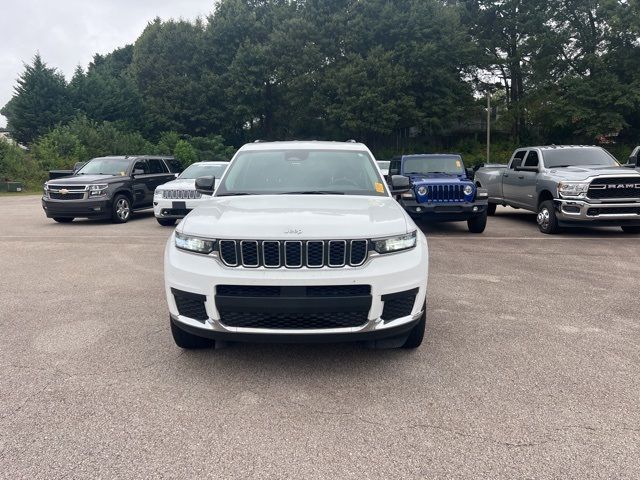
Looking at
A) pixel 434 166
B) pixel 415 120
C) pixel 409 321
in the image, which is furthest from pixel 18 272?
pixel 415 120

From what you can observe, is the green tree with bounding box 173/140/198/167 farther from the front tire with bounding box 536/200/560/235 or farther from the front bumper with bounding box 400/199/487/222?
the front tire with bounding box 536/200/560/235

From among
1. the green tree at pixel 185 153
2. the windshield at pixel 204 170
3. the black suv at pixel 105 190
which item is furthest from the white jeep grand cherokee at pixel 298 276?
the green tree at pixel 185 153

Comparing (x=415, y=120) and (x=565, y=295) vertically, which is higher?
(x=415, y=120)

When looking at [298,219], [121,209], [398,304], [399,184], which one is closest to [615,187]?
[399,184]

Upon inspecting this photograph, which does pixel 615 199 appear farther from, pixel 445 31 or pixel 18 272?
pixel 445 31

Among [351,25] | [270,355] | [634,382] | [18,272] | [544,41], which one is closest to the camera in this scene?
[634,382]

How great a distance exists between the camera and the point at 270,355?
4141mm

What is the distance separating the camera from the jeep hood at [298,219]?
11.7 feet

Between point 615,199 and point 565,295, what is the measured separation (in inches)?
206

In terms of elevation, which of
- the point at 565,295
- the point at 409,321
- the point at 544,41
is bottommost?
the point at 565,295

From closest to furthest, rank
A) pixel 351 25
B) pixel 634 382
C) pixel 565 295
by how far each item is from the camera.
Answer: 1. pixel 634 382
2. pixel 565 295
3. pixel 351 25

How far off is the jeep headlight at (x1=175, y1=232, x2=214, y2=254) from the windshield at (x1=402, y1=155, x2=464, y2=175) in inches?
350

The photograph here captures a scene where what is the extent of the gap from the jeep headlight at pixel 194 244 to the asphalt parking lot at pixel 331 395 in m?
0.93

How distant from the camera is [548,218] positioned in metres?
11.0
